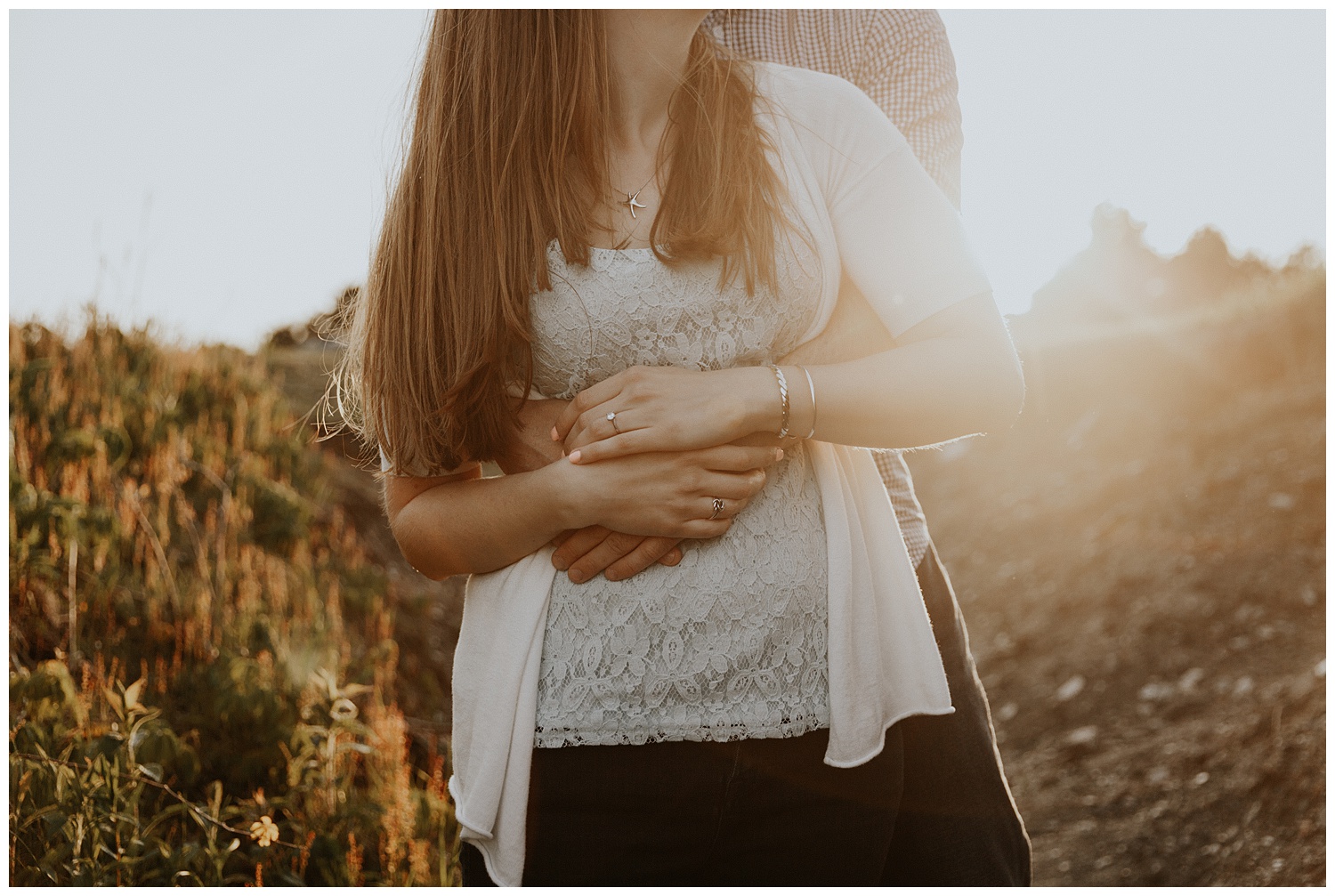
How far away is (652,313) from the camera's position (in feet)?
3.82

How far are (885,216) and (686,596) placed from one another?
53 cm

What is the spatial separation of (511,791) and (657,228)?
0.71 metres

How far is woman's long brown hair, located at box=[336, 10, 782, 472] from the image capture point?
116cm

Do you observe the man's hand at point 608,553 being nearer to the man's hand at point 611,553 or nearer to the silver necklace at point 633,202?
the man's hand at point 611,553

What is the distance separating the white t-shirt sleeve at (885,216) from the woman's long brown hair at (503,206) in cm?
8

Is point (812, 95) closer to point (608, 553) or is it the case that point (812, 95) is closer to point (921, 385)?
point (921, 385)

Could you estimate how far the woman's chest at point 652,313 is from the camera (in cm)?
116

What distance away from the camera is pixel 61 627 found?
2451 mm

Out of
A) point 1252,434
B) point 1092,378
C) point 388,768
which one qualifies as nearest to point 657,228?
point 388,768

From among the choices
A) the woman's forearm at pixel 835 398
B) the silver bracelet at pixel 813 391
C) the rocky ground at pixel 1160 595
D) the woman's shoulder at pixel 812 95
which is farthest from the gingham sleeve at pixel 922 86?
the rocky ground at pixel 1160 595

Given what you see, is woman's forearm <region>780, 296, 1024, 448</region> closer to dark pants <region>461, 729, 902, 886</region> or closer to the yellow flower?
dark pants <region>461, 729, 902, 886</region>

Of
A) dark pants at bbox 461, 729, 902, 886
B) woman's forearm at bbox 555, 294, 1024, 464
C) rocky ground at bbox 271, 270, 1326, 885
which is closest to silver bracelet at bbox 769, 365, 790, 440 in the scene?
woman's forearm at bbox 555, 294, 1024, 464

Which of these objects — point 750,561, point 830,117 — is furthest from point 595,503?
point 830,117

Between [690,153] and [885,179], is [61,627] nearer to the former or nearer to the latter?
[690,153]
